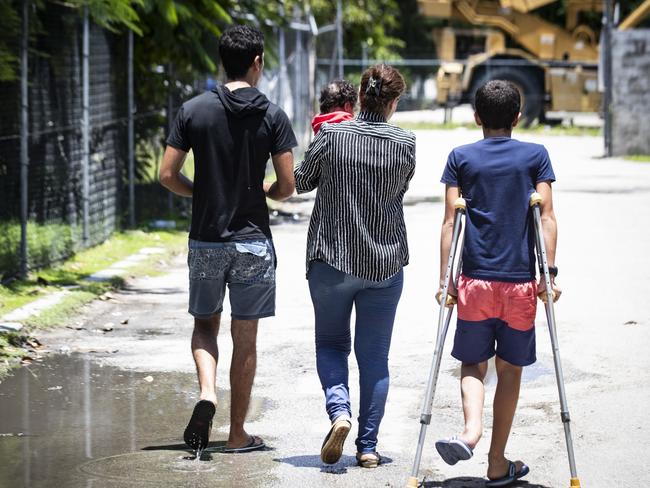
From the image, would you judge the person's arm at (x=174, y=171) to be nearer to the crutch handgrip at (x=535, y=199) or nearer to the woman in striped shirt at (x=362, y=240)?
the woman in striped shirt at (x=362, y=240)

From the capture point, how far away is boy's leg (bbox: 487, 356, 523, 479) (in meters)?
5.38

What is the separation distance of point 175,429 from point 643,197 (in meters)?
12.7

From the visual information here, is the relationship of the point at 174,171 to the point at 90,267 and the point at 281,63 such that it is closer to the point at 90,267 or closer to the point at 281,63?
the point at 90,267

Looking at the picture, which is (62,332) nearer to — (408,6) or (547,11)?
(547,11)

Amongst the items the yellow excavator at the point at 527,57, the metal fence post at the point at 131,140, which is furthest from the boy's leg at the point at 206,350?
the yellow excavator at the point at 527,57

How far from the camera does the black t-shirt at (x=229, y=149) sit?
5.77 metres

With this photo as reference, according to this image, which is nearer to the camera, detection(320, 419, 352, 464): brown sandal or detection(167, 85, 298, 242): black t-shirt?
detection(320, 419, 352, 464): brown sandal

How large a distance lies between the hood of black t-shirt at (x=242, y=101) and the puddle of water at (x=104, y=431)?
163cm

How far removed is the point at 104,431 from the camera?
634cm

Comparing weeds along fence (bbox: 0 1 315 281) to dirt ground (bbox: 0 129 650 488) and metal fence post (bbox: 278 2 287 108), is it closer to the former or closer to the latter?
dirt ground (bbox: 0 129 650 488)

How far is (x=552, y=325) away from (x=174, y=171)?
1.94m

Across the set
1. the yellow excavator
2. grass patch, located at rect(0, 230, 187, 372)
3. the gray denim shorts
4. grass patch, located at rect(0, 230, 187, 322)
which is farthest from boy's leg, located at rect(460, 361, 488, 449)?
the yellow excavator

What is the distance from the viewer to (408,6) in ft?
175

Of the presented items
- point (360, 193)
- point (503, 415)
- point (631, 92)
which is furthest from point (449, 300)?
point (631, 92)
